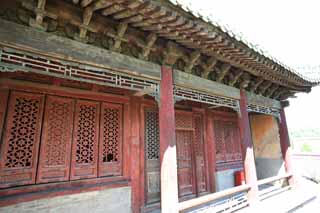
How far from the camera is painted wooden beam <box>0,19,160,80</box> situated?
2277 mm

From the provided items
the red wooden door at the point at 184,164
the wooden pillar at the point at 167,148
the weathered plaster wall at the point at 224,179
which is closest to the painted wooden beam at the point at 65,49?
the wooden pillar at the point at 167,148

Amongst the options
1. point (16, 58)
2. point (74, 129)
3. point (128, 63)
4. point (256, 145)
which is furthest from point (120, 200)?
point (256, 145)

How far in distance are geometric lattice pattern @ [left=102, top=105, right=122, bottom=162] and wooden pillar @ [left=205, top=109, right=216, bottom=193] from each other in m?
3.20

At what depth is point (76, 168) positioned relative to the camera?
3.89 meters

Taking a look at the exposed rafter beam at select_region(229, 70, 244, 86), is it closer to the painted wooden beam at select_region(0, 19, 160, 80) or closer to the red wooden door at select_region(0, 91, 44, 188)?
the painted wooden beam at select_region(0, 19, 160, 80)

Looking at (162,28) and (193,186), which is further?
(193,186)

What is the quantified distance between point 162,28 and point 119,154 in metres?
2.94

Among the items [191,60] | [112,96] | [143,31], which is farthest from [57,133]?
[191,60]

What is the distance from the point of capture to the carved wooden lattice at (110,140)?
428 centimetres

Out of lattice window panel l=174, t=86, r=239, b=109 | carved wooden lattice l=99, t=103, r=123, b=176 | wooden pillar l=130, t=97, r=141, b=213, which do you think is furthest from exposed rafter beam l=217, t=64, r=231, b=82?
carved wooden lattice l=99, t=103, r=123, b=176

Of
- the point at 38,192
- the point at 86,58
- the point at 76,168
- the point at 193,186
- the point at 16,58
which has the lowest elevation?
the point at 193,186

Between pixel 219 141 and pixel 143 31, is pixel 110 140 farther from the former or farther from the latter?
pixel 219 141

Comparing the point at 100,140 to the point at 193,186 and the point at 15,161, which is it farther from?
the point at 193,186

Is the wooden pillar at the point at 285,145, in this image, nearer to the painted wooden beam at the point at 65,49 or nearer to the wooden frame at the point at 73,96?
the wooden frame at the point at 73,96
